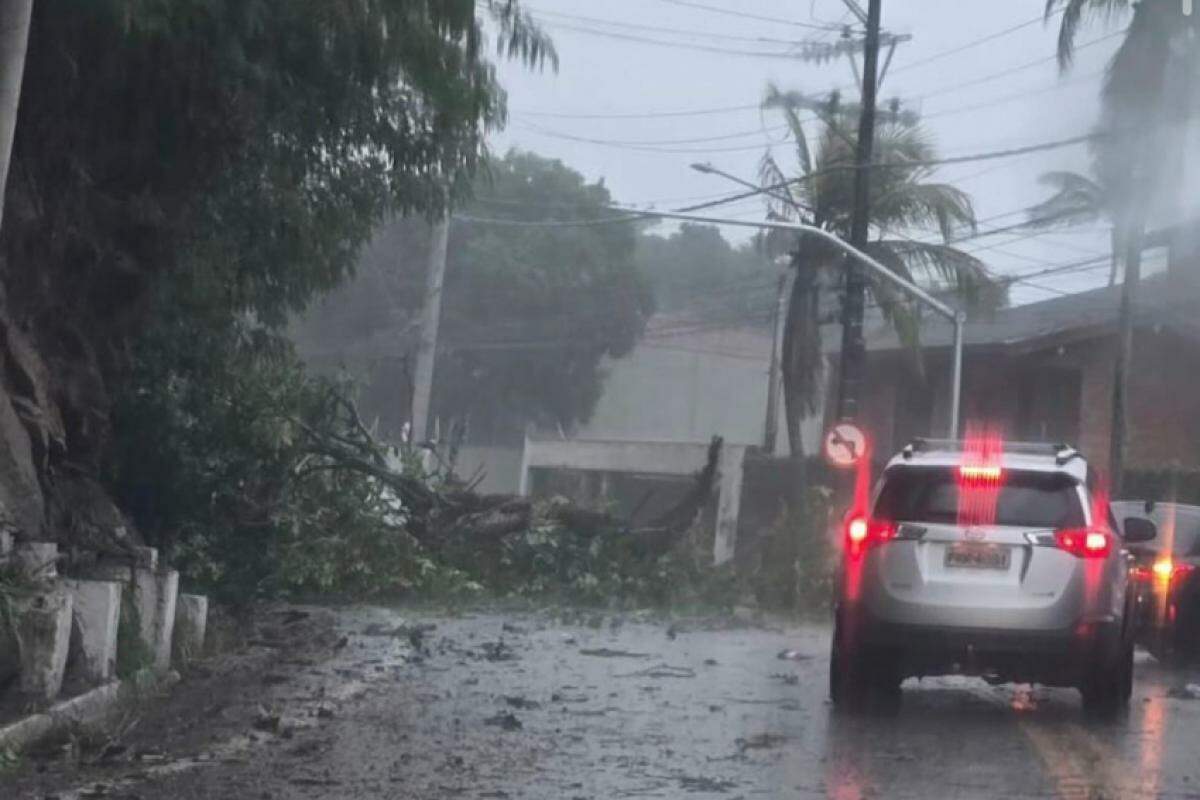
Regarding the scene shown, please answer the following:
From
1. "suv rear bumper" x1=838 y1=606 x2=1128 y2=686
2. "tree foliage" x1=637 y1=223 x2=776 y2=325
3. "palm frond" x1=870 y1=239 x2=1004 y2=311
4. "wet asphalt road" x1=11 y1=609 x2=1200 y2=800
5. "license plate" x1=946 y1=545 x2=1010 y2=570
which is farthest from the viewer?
"tree foliage" x1=637 y1=223 x2=776 y2=325

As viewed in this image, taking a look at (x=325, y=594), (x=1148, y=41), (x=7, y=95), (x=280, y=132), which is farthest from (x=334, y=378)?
(x=1148, y=41)

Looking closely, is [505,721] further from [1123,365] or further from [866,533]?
[1123,365]

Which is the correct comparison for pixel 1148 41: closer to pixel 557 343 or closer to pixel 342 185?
pixel 342 185

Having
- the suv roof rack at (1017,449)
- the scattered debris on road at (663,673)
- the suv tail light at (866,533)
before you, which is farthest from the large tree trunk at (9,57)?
the scattered debris on road at (663,673)

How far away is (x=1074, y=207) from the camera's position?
48.2 m

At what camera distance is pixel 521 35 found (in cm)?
1612

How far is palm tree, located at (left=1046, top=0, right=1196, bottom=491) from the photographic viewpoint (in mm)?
35000

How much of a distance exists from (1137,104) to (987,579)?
23.3 metres

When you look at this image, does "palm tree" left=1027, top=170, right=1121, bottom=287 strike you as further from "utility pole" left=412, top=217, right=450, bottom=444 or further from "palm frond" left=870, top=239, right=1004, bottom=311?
"utility pole" left=412, top=217, right=450, bottom=444

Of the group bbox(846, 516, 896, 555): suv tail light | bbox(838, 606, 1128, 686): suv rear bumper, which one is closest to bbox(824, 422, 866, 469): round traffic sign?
bbox(846, 516, 896, 555): suv tail light

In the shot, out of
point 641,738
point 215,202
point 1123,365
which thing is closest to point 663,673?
point 641,738

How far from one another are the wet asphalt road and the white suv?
406 millimetres

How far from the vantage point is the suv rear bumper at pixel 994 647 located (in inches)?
543

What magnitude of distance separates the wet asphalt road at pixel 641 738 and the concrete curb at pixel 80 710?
2.21ft
